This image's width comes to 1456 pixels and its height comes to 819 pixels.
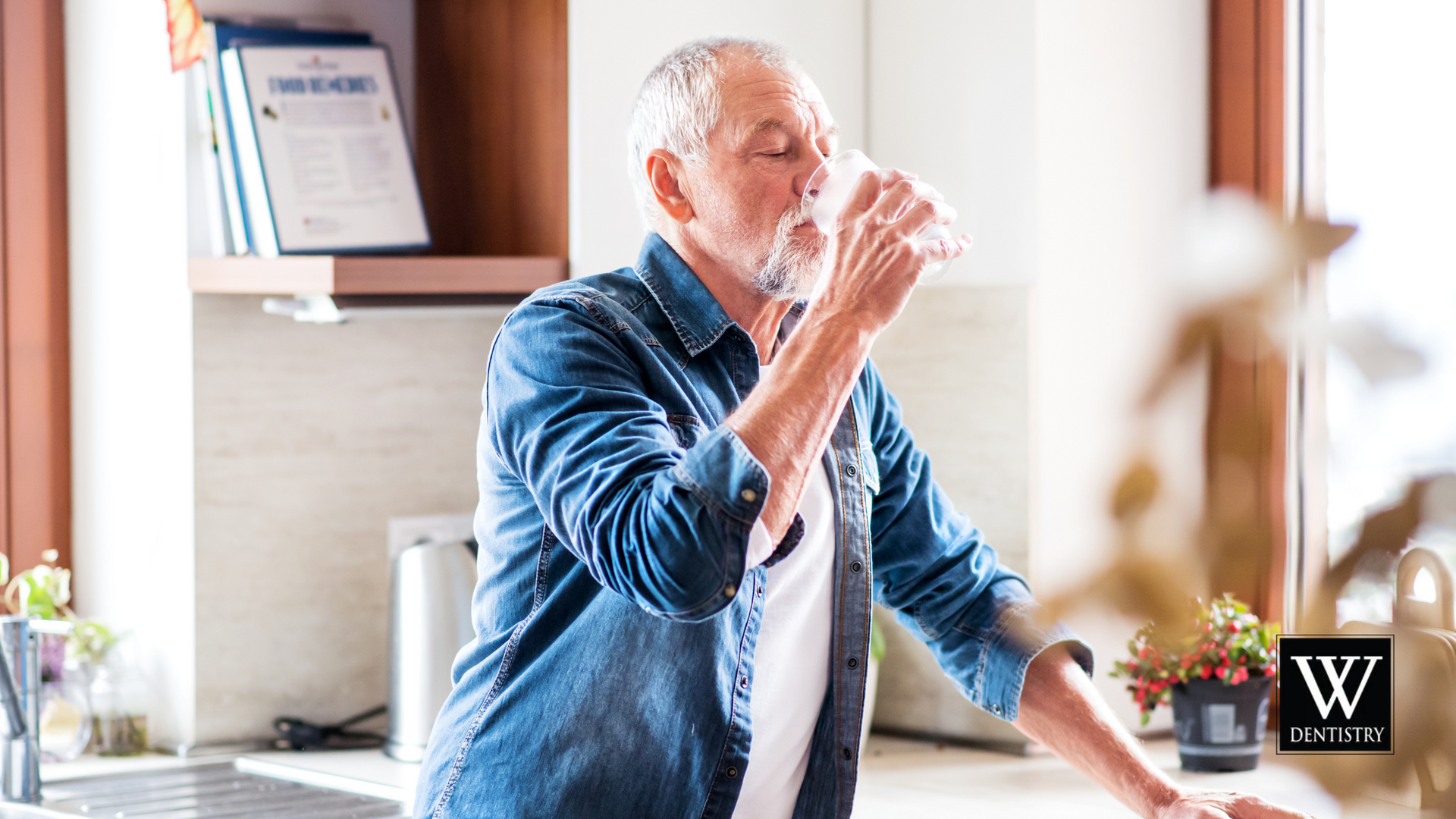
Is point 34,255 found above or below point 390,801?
above

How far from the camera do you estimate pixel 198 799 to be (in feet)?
5.17

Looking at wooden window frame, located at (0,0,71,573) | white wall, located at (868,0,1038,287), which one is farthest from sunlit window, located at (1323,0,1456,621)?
wooden window frame, located at (0,0,71,573)

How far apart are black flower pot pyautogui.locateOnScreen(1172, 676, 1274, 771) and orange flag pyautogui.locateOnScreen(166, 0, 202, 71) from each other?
49.9 inches

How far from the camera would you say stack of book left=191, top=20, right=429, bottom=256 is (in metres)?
1.67

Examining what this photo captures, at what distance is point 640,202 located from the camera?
1001 millimetres

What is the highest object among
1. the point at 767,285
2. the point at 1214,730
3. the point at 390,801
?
the point at 767,285

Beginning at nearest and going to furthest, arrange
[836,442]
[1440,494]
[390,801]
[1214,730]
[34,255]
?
[1440,494] → [836,442] → [1214,730] → [390,801] → [34,255]

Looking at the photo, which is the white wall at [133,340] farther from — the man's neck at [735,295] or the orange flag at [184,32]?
the man's neck at [735,295]

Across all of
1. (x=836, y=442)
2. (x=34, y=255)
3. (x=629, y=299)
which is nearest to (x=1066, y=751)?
(x=836, y=442)

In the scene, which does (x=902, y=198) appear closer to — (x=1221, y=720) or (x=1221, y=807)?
(x=1221, y=807)

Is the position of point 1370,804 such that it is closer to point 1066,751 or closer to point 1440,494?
point 1440,494

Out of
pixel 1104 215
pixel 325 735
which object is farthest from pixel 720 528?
pixel 325 735

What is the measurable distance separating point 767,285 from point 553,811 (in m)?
0.33

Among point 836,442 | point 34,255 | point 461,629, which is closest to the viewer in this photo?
point 836,442
